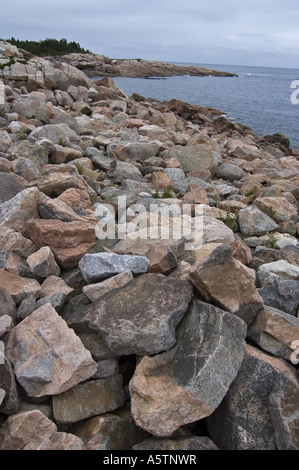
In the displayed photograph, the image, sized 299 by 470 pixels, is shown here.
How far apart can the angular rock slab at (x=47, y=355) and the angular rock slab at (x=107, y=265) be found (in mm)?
594

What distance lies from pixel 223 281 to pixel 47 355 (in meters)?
1.66

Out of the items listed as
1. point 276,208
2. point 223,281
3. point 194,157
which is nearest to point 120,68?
point 194,157

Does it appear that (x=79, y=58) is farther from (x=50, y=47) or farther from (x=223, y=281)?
(x=223, y=281)

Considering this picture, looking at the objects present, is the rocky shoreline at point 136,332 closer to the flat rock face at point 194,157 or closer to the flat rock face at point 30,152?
the flat rock face at point 30,152

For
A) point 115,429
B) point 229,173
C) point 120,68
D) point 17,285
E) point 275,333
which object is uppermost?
point 17,285

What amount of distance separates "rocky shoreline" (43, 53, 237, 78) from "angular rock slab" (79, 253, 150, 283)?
34845mm

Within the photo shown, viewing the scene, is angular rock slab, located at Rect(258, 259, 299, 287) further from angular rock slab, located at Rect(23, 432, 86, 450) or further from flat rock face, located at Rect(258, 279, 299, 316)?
angular rock slab, located at Rect(23, 432, 86, 450)

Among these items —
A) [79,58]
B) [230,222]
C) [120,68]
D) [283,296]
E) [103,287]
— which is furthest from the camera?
[120,68]

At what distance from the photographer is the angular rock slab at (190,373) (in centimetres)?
318

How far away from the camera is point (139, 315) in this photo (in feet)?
12.1

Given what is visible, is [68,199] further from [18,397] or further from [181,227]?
[18,397]

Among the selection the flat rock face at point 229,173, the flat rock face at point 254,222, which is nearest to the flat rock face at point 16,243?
the flat rock face at point 254,222

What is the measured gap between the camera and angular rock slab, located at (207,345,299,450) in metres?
3.21

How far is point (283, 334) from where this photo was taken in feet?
12.8
